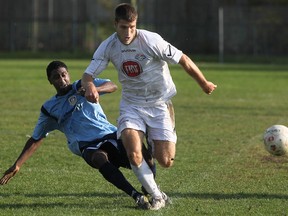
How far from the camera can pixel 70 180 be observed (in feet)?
30.6

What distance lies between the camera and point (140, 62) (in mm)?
7645

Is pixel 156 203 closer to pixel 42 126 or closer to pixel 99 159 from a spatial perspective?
pixel 99 159

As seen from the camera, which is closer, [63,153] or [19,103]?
[63,153]

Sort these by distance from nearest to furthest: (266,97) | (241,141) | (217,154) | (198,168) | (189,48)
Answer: (198,168)
(217,154)
(241,141)
(266,97)
(189,48)

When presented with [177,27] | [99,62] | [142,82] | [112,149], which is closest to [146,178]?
[112,149]

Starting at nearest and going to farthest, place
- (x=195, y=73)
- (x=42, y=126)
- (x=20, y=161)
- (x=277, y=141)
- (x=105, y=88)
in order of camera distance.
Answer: (x=195, y=73)
(x=105, y=88)
(x=20, y=161)
(x=42, y=126)
(x=277, y=141)

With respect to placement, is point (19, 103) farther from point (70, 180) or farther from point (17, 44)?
point (17, 44)

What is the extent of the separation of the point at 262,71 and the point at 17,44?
1922cm

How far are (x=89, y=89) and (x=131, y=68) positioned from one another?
479 millimetres

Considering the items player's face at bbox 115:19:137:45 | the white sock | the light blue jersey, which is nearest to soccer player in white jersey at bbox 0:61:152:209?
the light blue jersey

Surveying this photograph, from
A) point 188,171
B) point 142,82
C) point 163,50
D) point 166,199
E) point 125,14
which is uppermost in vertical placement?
point 125,14

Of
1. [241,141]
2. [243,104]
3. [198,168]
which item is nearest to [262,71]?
[243,104]

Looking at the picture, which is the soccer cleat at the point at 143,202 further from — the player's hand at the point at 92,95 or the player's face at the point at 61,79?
the player's face at the point at 61,79

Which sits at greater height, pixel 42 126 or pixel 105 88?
pixel 105 88
